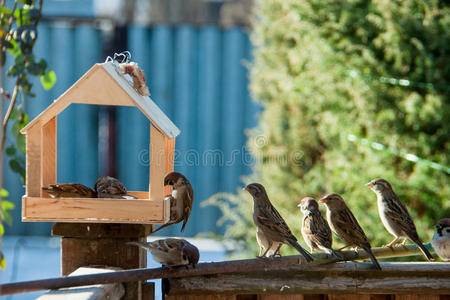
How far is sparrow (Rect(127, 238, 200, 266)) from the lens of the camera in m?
1.87

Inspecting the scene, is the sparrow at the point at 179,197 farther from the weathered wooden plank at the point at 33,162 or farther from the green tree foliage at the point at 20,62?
the green tree foliage at the point at 20,62

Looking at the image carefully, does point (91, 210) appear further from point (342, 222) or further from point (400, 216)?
point (400, 216)

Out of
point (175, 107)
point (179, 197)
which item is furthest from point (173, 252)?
point (175, 107)

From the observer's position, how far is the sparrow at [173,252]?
1.87 m

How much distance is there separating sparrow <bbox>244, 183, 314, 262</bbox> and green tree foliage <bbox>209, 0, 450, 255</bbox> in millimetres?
1933

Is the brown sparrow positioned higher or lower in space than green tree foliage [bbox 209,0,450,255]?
lower

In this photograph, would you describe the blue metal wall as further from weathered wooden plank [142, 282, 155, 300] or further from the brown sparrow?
weathered wooden plank [142, 282, 155, 300]

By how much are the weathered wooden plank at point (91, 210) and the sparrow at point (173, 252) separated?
0.09 m

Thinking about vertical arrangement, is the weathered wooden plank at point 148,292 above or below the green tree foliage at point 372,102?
below

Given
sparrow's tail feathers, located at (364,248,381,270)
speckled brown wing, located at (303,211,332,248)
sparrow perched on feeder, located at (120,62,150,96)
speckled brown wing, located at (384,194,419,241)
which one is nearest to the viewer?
sparrow's tail feathers, located at (364,248,381,270)

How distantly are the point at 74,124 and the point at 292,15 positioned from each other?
3.26 m

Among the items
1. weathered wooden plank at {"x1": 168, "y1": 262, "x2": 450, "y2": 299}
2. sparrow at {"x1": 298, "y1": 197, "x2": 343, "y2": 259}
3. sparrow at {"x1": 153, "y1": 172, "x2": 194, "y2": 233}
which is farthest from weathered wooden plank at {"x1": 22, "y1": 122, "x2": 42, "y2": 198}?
sparrow at {"x1": 298, "y1": 197, "x2": 343, "y2": 259}

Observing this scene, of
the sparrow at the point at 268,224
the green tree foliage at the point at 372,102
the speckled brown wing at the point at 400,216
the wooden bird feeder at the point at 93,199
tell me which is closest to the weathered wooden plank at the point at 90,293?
the wooden bird feeder at the point at 93,199

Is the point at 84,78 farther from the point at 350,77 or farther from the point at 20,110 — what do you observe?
the point at 350,77
